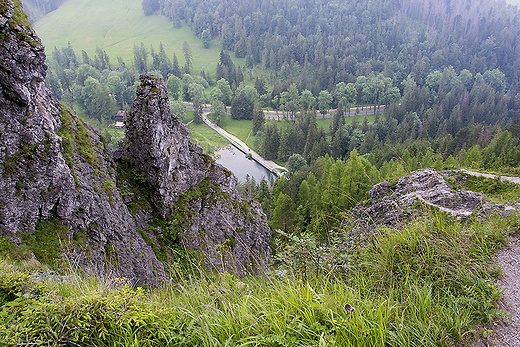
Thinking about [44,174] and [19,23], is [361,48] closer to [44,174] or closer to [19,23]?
[19,23]

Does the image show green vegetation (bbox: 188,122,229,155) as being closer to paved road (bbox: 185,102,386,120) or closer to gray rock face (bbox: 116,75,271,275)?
paved road (bbox: 185,102,386,120)

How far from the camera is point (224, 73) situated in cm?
14612

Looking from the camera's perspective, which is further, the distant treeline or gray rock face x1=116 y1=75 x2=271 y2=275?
the distant treeline

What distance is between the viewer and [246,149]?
3917 inches

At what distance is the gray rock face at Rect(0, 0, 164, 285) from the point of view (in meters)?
12.2

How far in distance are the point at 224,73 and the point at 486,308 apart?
152m

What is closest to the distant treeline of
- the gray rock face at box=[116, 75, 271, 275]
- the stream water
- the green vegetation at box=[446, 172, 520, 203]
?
the stream water

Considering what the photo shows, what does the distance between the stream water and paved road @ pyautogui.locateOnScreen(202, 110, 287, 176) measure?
4.75ft

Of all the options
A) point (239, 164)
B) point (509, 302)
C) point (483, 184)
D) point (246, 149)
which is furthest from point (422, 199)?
point (246, 149)

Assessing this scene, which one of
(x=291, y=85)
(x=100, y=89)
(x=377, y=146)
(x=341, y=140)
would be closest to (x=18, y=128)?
(x=377, y=146)

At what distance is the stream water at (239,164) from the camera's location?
278 feet

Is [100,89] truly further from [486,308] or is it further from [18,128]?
[486,308]

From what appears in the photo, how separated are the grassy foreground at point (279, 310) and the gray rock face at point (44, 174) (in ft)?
20.8

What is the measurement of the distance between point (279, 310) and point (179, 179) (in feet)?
62.7
